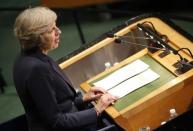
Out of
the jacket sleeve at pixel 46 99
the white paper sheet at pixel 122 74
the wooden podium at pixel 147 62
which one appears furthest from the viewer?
the white paper sheet at pixel 122 74

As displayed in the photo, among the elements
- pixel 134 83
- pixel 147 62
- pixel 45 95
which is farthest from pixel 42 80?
pixel 147 62

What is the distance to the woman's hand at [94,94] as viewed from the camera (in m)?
2.20

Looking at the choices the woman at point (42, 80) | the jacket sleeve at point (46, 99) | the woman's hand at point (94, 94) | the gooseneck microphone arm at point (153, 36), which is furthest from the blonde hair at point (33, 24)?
the gooseneck microphone arm at point (153, 36)

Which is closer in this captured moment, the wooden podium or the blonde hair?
the blonde hair

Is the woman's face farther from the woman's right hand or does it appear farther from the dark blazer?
the woman's right hand

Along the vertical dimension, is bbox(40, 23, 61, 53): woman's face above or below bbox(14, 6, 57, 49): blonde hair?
below

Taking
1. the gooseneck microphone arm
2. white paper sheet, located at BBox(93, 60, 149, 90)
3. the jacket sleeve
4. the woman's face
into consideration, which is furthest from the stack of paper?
the woman's face

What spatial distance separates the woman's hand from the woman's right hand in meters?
0.05

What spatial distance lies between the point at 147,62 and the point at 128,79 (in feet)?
0.60

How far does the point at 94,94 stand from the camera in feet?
7.28

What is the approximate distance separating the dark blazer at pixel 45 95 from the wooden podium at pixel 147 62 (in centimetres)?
21

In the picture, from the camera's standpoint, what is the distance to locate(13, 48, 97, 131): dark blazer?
1880mm

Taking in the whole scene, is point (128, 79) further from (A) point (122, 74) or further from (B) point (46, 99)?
(B) point (46, 99)

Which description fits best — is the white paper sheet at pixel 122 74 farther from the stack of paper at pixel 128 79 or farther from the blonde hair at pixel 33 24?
the blonde hair at pixel 33 24
